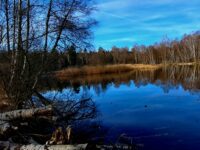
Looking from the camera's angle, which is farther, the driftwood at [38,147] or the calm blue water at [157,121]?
the calm blue water at [157,121]

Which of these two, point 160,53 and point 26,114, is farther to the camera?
point 160,53

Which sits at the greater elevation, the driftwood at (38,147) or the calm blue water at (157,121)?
the driftwood at (38,147)

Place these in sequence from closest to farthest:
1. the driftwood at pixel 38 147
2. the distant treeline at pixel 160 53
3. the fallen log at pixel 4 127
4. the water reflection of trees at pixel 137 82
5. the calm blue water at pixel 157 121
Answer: the driftwood at pixel 38 147
the fallen log at pixel 4 127
the calm blue water at pixel 157 121
the water reflection of trees at pixel 137 82
the distant treeline at pixel 160 53

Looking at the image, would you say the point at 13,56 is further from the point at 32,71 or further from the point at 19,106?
the point at 19,106

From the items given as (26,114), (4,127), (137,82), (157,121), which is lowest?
(157,121)

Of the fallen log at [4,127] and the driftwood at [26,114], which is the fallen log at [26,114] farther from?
the fallen log at [4,127]

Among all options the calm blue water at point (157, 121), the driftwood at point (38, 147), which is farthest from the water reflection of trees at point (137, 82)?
the driftwood at point (38, 147)

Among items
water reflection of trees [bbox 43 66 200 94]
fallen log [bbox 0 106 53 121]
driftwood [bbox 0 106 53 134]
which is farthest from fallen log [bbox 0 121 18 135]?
water reflection of trees [bbox 43 66 200 94]

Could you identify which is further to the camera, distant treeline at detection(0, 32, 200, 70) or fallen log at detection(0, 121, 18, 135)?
distant treeline at detection(0, 32, 200, 70)

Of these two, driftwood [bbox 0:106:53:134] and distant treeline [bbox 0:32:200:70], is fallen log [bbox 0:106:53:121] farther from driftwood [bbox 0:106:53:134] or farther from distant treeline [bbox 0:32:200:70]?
distant treeline [bbox 0:32:200:70]

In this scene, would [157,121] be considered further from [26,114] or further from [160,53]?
[160,53]

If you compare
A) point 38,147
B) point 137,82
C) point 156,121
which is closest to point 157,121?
point 156,121

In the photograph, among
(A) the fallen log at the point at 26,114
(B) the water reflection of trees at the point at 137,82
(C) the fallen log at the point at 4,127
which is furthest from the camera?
(B) the water reflection of trees at the point at 137,82

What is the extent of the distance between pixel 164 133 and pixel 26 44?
247 inches
